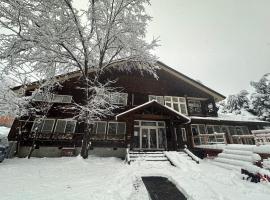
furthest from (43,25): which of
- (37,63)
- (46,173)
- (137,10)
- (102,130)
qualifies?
A: (102,130)

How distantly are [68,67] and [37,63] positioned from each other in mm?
2455

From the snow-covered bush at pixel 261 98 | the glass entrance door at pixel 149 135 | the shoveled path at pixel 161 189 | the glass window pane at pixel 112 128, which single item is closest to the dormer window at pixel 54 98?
the glass window pane at pixel 112 128

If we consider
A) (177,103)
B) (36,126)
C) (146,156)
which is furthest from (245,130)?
(36,126)

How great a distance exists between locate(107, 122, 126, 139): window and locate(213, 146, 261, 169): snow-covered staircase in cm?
858

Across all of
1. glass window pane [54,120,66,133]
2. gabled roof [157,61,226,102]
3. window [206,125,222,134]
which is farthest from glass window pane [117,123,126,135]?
window [206,125,222,134]

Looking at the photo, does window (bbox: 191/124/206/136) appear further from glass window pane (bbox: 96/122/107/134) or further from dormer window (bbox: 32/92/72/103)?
dormer window (bbox: 32/92/72/103)

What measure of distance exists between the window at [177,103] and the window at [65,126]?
10.4 metres

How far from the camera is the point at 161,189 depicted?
6.80 meters

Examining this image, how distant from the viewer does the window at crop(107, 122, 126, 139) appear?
628 inches

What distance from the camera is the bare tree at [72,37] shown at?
8.88 metres

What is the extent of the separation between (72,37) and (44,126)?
9.21 meters

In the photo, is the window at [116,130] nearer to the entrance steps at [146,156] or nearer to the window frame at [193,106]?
the entrance steps at [146,156]

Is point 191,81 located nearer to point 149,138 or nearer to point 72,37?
point 149,138

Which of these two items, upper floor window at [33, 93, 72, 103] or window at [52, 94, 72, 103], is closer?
upper floor window at [33, 93, 72, 103]
